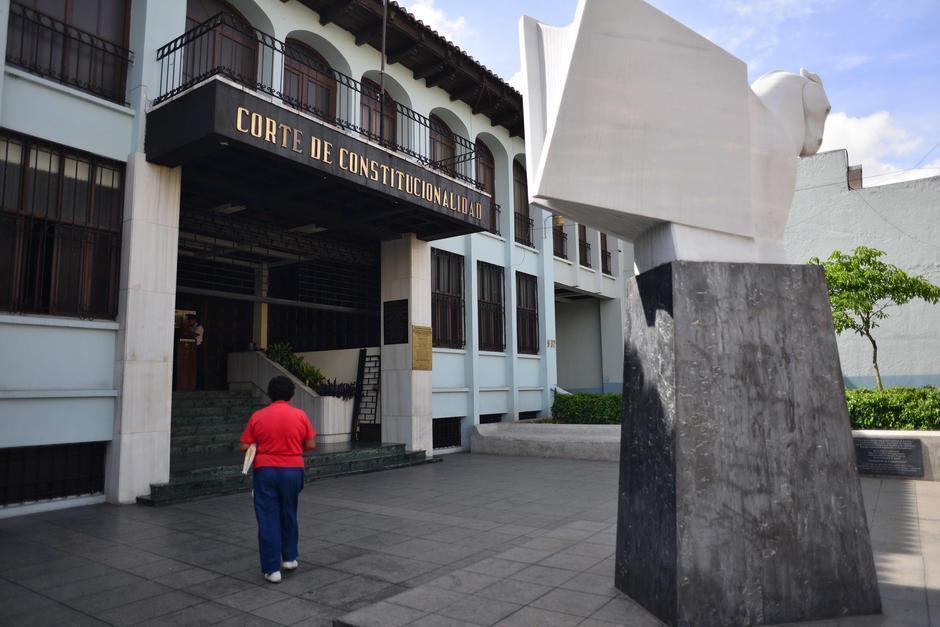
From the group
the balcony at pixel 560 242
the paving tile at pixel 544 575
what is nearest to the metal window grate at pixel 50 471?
the paving tile at pixel 544 575

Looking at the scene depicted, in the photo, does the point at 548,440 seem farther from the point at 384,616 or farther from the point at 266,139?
the point at 384,616

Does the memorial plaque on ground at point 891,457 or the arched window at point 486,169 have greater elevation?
the arched window at point 486,169

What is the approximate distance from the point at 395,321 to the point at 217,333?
17.3ft

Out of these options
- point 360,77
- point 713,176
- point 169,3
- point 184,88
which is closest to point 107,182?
point 184,88

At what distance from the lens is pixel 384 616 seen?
394 cm

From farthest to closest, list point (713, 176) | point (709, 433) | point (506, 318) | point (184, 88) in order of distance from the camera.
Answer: point (506, 318) → point (184, 88) → point (713, 176) → point (709, 433)

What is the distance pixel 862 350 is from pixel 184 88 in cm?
1883

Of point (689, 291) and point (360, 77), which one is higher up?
point (360, 77)

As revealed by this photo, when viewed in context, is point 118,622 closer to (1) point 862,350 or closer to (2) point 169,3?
(2) point 169,3

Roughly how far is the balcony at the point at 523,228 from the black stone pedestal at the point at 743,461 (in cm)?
1327

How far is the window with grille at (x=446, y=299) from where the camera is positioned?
14383mm

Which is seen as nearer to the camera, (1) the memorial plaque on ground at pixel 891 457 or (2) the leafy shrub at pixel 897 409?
(1) the memorial plaque on ground at pixel 891 457

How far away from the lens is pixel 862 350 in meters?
18.7

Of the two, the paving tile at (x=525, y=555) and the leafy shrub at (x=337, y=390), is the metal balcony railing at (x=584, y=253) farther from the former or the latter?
the paving tile at (x=525, y=555)
